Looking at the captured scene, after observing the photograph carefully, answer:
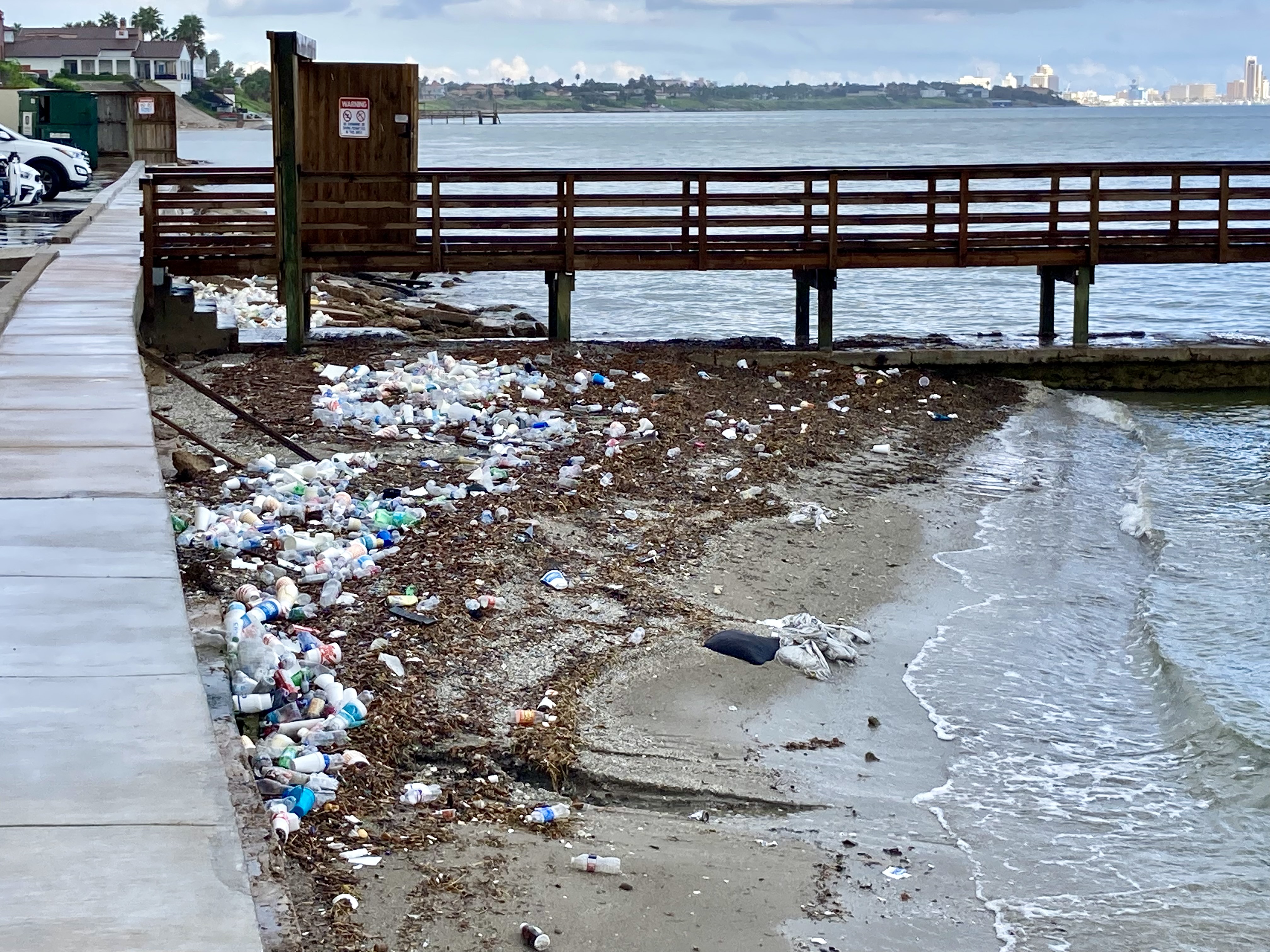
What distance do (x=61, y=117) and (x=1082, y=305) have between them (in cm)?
3288

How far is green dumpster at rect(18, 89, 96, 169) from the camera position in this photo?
40.0 meters

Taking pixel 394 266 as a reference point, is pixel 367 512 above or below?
below

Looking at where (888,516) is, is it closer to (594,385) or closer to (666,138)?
(594,385)

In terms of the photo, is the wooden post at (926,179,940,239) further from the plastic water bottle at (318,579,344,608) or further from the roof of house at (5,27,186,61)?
the roof of house at (5,27,186,61)

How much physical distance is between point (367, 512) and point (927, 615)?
3.45m

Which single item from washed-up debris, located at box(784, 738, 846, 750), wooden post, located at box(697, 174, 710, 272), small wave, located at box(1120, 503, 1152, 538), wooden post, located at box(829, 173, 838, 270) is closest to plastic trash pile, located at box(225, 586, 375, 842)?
washed-up debris, located at box(784, 738, 846, 750)

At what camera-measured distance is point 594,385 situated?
1430cm

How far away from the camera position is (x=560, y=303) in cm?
1642

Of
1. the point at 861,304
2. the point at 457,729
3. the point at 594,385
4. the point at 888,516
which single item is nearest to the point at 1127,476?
the point at 888,516

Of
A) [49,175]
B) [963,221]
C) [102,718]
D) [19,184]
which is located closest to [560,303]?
[963,221]

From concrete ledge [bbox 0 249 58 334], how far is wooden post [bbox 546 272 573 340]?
5.35 meters

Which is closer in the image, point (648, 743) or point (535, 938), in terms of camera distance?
point (535, 938)

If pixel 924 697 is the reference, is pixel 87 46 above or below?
above

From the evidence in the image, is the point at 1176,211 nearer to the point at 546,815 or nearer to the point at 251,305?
the point at 251,305
